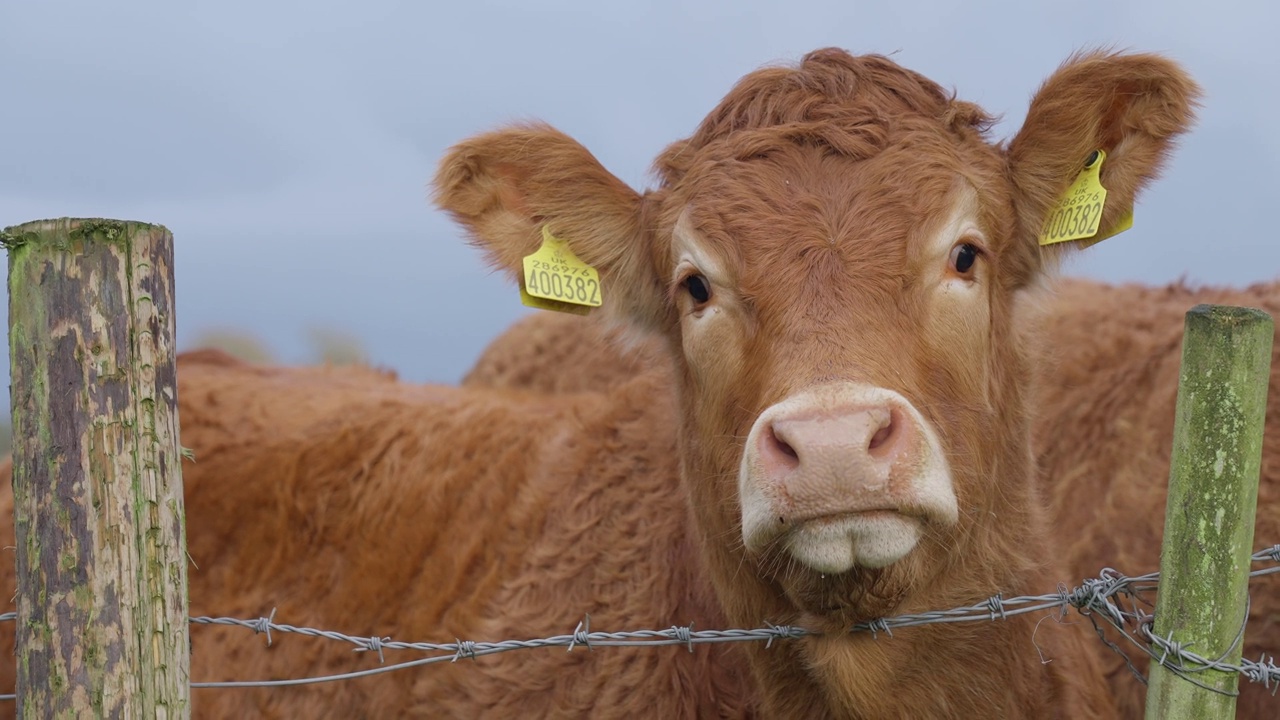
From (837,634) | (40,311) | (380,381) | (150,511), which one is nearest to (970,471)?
(837,634)

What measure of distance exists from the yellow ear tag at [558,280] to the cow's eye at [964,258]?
1243 millimetres

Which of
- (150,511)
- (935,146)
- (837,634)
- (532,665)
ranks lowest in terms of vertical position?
(532,665)

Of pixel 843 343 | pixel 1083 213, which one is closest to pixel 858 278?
pixel 843 343

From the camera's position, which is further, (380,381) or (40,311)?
(380,381)

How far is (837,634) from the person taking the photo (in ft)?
10.9

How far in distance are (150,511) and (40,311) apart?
478 mm

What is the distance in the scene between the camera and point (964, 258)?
3.48m

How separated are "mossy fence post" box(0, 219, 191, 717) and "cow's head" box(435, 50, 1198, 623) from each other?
1338 millimetres

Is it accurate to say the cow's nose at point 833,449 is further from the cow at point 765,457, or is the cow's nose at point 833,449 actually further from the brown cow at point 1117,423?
the brown cow at point 1117,423

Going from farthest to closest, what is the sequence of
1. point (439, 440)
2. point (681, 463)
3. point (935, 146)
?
point (439, 440) < point (681, 463) < point (935, 146)

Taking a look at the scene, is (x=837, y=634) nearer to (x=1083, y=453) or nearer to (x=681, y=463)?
(x=681, y=463)

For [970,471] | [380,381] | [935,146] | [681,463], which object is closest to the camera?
[970,471]

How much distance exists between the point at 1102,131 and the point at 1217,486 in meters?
1.75

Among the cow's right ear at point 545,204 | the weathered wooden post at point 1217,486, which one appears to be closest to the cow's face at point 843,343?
the cow's right ear at point 545,204
